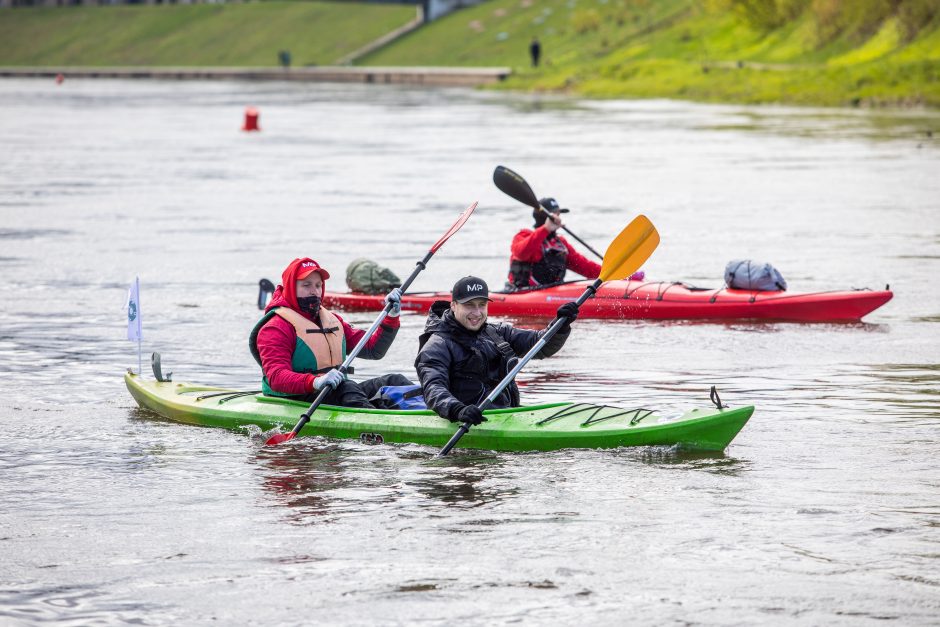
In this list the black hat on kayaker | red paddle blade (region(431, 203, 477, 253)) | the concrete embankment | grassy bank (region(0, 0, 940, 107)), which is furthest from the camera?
the concrete embankment

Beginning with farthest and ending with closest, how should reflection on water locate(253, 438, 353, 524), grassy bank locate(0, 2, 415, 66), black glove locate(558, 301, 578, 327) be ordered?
grassy bank locate(0, 2, 415, 66), black glove locate(558, 301, 578, 327), reflection on water locate(253, 438, 353, 524)

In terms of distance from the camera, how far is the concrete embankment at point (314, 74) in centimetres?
7038

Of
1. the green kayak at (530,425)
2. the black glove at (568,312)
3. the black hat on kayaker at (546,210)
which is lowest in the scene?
the green kayak at (530,425)

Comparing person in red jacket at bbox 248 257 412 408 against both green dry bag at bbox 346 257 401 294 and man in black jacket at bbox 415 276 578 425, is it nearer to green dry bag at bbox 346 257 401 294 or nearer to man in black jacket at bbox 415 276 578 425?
man in black jacket at bbox 415 276 578 425

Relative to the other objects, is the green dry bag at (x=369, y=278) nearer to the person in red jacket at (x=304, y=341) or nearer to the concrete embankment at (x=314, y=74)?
the person in red jacket at (x=304, y=341)

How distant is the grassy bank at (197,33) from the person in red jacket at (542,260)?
2926 inches

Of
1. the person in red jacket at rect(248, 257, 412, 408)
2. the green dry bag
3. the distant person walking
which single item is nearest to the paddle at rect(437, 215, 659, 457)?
the person in red jacket at rect(248, 257, 412, 408)

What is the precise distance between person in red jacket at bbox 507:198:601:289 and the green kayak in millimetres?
4900

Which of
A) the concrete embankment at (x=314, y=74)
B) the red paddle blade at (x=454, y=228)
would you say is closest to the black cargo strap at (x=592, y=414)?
the red paddle blade at (x=454, y=228)

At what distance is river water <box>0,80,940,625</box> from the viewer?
6.63 m

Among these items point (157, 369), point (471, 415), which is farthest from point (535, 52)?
point (471, 415)

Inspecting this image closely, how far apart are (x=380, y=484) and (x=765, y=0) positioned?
53.5m

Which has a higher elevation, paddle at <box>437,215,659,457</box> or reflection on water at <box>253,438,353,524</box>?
paddle at <box>437,215,659,457</box>

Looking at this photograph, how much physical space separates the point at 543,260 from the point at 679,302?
4.42 ft
